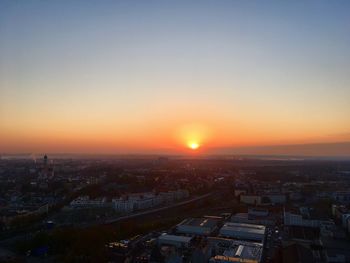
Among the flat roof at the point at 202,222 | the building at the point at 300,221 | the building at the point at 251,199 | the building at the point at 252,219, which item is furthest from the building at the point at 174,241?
the building at the point at 251,199

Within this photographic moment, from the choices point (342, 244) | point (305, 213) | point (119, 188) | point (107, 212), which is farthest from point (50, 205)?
point (342, 244)

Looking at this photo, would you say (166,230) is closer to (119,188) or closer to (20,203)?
(20,203)

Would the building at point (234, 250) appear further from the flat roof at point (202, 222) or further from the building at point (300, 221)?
the building at point (300, 221)

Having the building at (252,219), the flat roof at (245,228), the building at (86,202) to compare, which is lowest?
the building at (252,219)

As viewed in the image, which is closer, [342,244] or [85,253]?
[85,253]

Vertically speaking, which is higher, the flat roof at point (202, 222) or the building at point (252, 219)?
the flat roof at point (202, 222)
